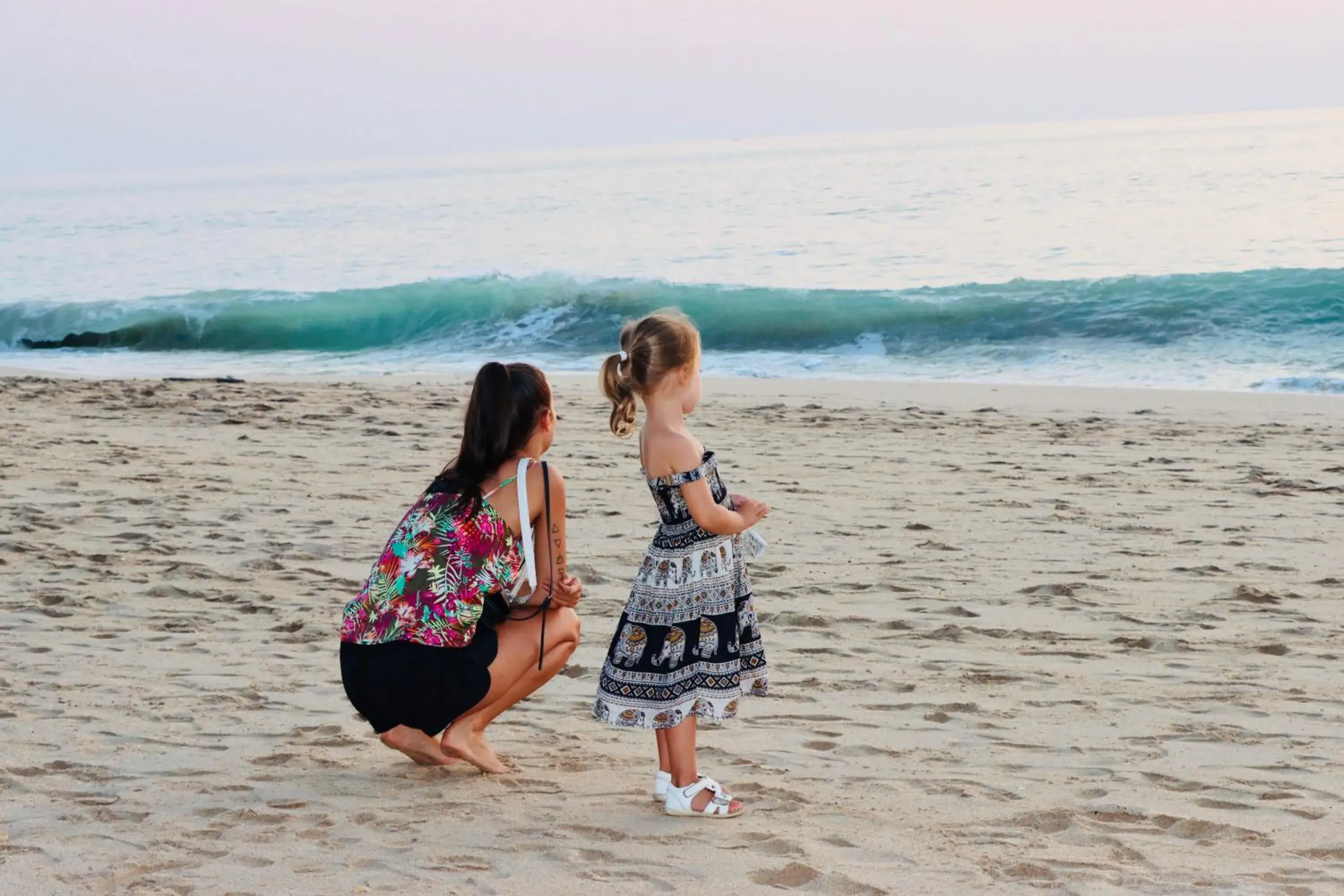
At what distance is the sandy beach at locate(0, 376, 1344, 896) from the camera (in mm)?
2977

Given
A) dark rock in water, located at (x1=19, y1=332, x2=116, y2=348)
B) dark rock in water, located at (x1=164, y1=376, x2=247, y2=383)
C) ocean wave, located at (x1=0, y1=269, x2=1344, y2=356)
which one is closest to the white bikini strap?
dark rock in water, located at (x1=164, y1=376, x2=247, y2=383)

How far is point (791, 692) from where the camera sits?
4246 mm

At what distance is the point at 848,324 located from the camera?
63.2 ft

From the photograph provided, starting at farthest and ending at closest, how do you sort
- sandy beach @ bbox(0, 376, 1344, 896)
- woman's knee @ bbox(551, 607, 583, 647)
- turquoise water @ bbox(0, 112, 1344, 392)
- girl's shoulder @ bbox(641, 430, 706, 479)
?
turquoise water @ bbox(0, 112, 1344, 392)
woman's knee @ bbox(551, 607, 583, 647)
girl's shoulder @ bbox(641, 430, 706, 479)
sandy beach @ bbox(0, 376, 1344, 896)

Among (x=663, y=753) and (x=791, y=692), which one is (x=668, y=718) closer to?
(x=663, y=753)

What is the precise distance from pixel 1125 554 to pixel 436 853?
382 centimetres

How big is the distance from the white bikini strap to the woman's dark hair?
0.06 m

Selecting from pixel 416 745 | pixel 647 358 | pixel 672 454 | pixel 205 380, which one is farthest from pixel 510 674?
pixel 205 380

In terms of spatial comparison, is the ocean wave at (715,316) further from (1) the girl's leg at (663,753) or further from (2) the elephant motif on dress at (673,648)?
(2) the elephant motif on dress at (673,648)

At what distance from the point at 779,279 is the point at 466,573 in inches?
828

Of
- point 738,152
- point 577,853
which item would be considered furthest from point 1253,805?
point 738,152

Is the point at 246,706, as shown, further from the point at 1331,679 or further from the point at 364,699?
the point at 1331,679

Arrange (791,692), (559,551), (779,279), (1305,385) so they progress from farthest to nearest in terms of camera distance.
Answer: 1. (779,279)
2. (1305,385)
3. (791,692)
4. (559,551)

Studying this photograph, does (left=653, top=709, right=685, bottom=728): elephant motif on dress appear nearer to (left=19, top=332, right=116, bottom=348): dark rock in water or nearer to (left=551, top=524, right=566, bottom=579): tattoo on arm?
(left=551, top=524, right=566, bottom=579): tattoo on arm
